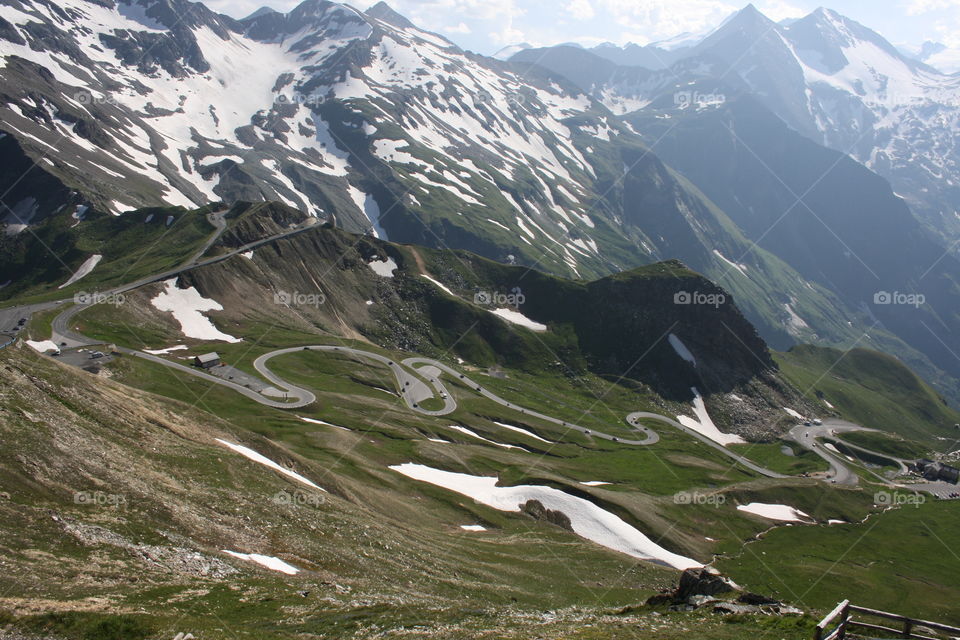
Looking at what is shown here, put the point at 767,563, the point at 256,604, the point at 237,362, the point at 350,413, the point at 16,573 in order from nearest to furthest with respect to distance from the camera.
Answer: the point at 16,573 → the point at 256,604 → the point at 767,563 → the point at 350,413 → the point at 237,362

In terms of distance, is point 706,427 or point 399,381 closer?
point 399,381

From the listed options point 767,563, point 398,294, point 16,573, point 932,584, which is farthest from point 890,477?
point 16,573

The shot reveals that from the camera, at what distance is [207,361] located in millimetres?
110125

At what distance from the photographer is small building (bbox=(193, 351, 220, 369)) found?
10881cm

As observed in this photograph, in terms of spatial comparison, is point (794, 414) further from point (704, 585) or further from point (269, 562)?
point (269, 562)

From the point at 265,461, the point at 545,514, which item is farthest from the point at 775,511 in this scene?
the point at 265,461

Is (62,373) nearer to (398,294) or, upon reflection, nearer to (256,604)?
(256,604)

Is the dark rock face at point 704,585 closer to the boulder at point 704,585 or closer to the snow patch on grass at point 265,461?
the boulder at point 704,585

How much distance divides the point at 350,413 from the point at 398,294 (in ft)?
282

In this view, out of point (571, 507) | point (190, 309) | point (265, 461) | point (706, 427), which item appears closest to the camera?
point (265, 461)

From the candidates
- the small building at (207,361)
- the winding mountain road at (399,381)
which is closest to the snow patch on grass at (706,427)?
the winding mountain road at (399,381)

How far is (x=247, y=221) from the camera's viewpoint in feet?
556

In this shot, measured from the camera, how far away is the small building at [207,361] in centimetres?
10881

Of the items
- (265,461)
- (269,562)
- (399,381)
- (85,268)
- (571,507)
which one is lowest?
(269,562)
